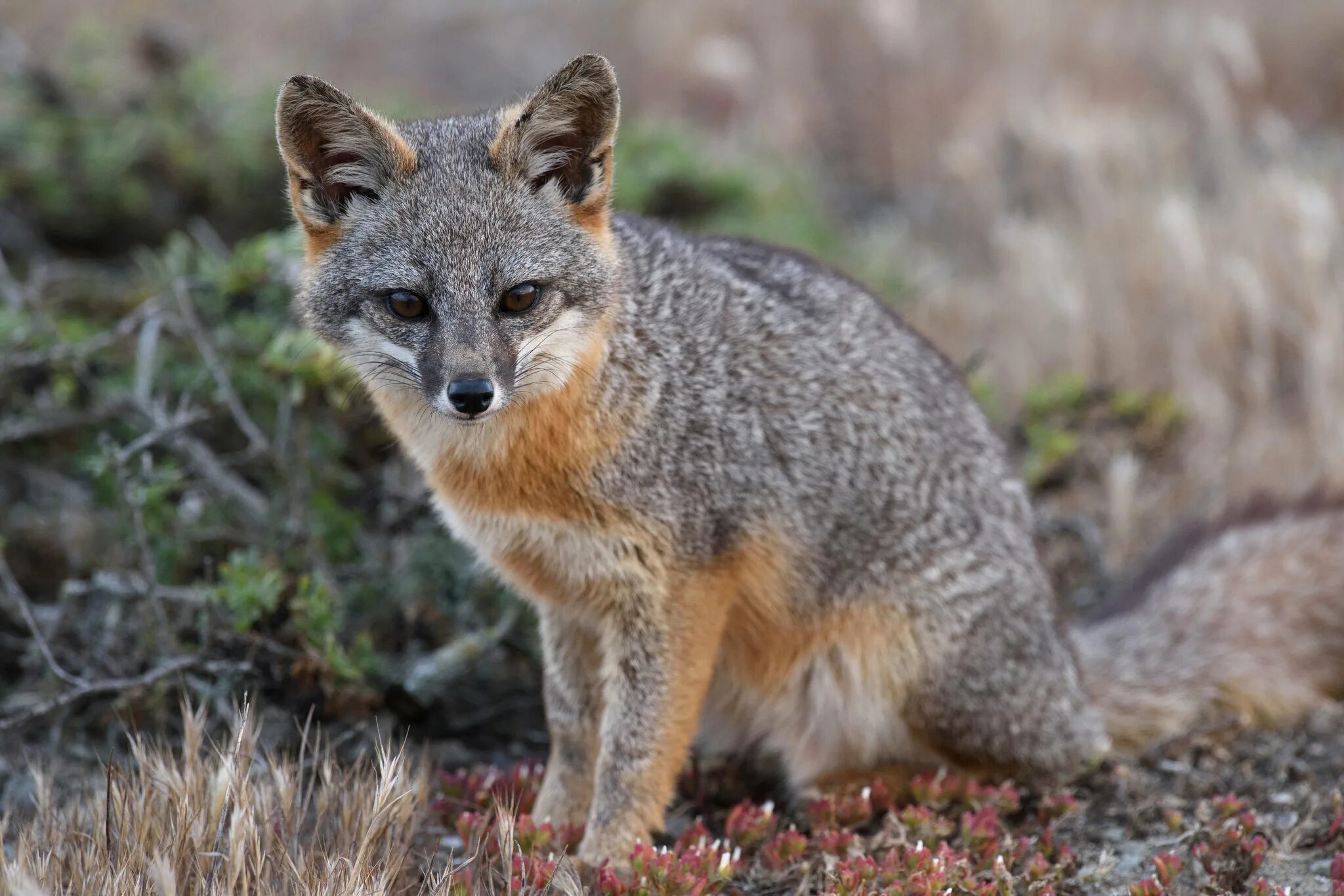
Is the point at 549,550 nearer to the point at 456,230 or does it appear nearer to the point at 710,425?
the point at 710,425

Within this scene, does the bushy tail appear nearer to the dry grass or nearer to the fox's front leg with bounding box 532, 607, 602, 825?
the fox's front leg with bounding box 532, 607, 602, 825

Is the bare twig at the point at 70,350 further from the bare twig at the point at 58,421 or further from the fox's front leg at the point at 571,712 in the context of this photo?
the fox's front leg at the point at 571,712

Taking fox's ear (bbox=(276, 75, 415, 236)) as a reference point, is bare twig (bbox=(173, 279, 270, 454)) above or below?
below

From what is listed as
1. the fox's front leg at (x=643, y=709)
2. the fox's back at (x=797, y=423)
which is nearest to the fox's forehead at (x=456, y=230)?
the fox's back at (x=797, y=423)

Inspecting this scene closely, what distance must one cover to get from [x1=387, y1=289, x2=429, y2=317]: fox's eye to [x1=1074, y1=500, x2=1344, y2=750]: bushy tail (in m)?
2.82

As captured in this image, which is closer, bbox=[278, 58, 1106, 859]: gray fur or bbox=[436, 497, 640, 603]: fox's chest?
bbox=[278, 58, 1106, 859]: gray fur

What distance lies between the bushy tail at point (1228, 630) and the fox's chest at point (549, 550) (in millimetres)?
2006

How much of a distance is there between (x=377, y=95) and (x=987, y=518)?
6.67m

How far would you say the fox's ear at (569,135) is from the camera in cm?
362

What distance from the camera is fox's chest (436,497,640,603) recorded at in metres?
3.88

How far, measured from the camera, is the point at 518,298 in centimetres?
368

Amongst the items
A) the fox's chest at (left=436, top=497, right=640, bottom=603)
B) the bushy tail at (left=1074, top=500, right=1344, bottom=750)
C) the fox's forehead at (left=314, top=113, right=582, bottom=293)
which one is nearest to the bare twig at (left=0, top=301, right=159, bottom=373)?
the fox's forehead at (left=314, top=113, right=582, bottom=293)

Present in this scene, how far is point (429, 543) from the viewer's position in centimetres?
523

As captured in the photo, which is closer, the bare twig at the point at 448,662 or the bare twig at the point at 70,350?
the bare twig at the point at 448,662
